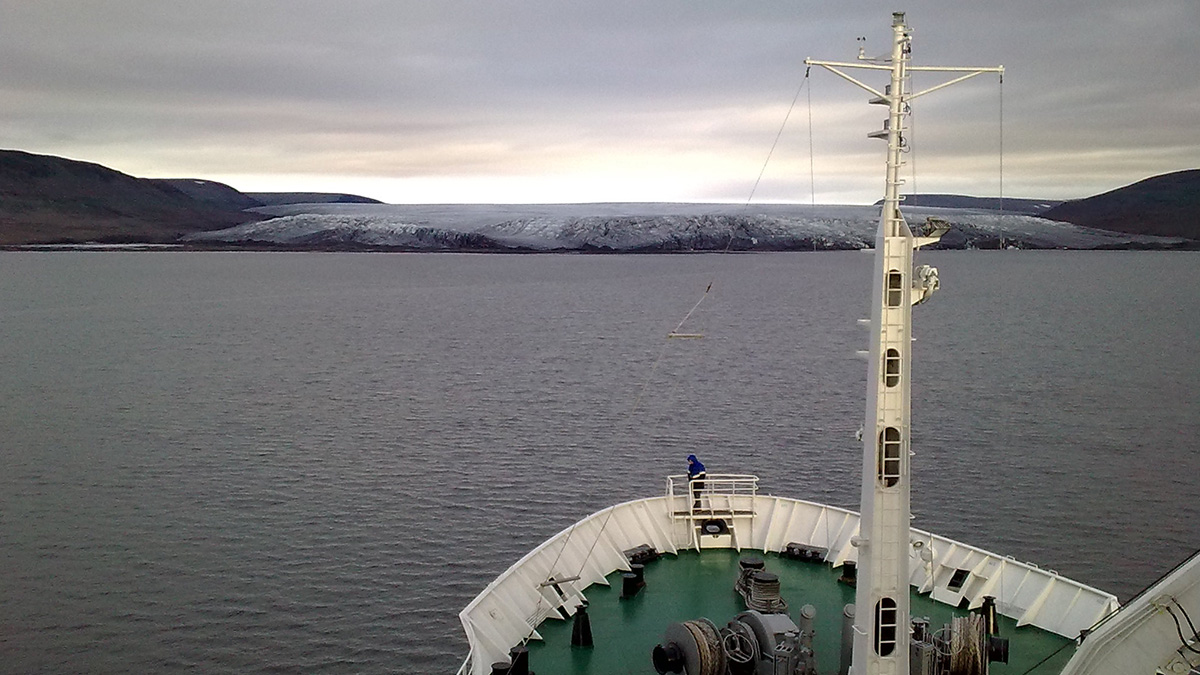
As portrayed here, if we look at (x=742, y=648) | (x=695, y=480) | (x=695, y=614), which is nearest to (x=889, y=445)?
(x=742, y=648)

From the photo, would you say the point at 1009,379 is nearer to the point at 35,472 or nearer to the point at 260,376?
the point at 260,376

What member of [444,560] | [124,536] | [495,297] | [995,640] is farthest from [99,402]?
[495,297]

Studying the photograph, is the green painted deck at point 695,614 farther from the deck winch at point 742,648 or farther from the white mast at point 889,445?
the white mast at point 889,445

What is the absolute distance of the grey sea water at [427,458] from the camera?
28359 mm

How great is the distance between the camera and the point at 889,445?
483 inches

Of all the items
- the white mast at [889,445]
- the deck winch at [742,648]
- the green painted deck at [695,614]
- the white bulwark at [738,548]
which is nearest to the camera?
the white mast at [889,445]

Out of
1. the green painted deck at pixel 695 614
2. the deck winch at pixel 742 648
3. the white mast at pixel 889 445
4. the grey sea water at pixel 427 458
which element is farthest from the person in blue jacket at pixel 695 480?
the white mast at pixel 889 445

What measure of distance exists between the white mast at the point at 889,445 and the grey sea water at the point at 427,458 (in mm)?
15642

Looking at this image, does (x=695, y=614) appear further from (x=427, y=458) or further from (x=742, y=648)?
(x=427, y=458)

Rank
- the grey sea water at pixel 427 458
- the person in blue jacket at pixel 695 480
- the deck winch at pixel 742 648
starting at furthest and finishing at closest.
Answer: the grey sea water at pixel 427 458
the person in blue jacket at pixel 695 480
the deck winch at pixel 742 648

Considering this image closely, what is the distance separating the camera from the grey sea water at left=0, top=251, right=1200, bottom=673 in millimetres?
28359

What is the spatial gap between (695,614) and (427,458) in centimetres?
2825

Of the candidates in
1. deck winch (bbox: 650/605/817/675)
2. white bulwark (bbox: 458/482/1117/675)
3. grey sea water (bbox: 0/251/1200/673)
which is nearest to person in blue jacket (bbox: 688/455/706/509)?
white bulwark (bbox: 458/482/1117/675)

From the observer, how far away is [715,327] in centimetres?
10406
